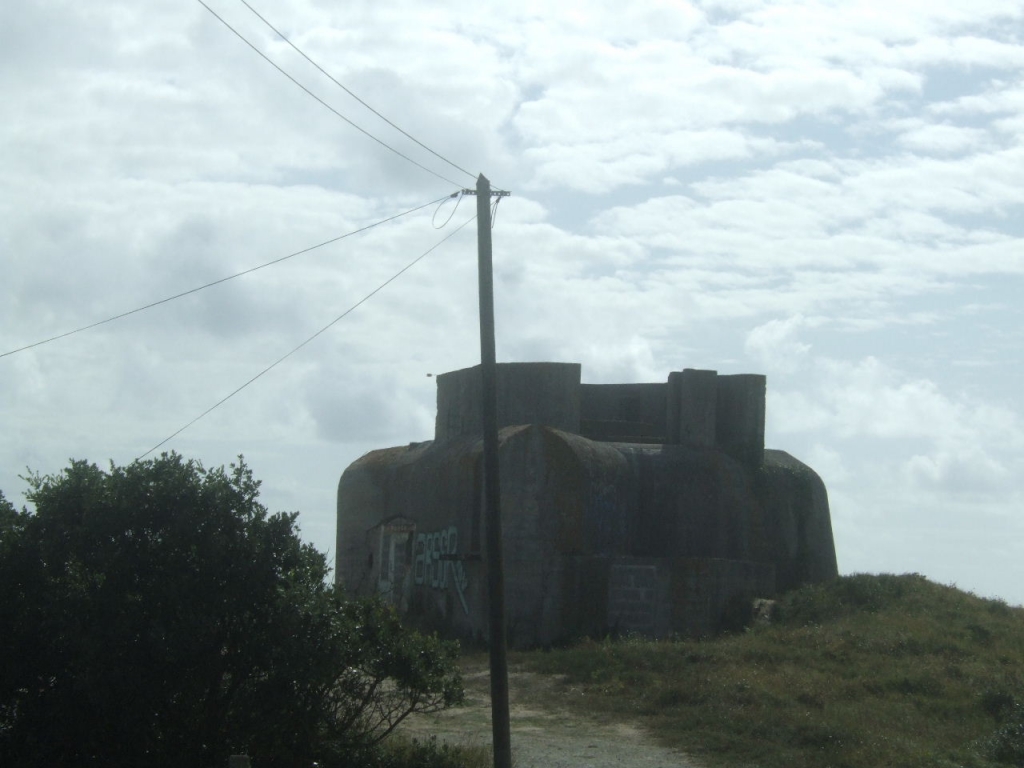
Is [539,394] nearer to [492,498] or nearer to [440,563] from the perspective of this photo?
[440,563]

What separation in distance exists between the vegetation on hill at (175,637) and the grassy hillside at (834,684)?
432cm

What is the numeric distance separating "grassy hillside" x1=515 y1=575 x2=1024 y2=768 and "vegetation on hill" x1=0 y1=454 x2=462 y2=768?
432 cm

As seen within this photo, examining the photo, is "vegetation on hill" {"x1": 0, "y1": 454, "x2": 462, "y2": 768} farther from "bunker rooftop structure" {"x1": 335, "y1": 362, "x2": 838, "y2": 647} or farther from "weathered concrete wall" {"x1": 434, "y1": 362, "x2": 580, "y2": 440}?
"weathered concrete wall" {"x1": 434, "y1": 362, "x2": 580, "y2": 440}

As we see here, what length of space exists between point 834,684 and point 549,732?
434 centimetres

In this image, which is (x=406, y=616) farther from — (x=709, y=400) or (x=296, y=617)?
(x=296, y=617)

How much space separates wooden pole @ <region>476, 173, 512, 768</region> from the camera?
11953mm

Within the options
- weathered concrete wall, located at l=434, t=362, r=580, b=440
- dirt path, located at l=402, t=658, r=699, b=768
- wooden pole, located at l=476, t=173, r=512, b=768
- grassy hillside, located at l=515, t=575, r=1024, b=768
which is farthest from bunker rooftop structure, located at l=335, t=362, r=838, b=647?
wooden pole, located at l=476, t=173, r=512, b=768

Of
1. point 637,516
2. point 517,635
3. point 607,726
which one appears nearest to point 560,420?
point 637,516

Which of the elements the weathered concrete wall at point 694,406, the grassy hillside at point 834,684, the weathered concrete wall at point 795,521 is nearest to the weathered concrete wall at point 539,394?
the weathered concrete wall at point 694,406

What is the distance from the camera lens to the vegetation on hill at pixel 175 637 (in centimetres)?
1102

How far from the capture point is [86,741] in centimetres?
1099

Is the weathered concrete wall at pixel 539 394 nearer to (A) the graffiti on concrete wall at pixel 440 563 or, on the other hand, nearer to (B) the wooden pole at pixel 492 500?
(A) the graffiti on concrete wall at pixel 440 563

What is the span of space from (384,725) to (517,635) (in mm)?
7552

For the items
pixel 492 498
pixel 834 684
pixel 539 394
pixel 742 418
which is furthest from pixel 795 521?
pixel 492 498
